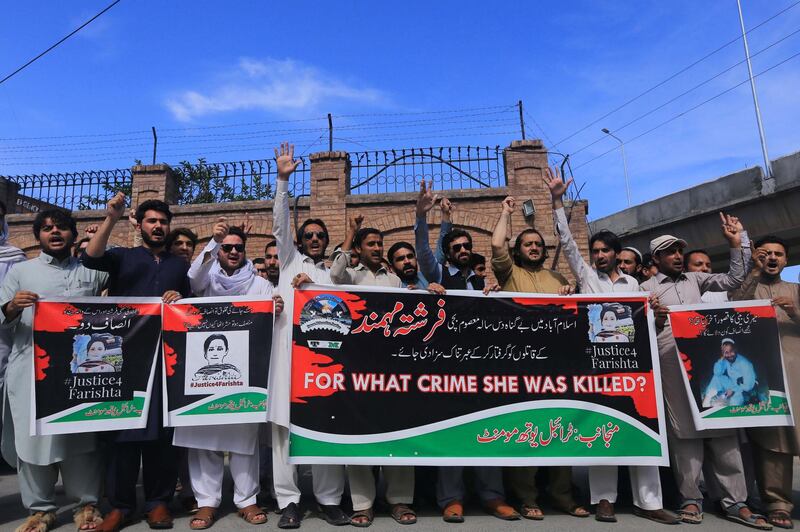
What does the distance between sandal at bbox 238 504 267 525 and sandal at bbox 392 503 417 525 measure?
888mm

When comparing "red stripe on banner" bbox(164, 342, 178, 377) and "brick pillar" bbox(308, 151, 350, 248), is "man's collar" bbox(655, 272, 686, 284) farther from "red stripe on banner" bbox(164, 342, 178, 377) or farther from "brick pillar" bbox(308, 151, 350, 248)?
"brick pillar" bbox(308, 151, 350, 248)

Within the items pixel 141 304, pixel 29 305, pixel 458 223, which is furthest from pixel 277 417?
pixel 458 223

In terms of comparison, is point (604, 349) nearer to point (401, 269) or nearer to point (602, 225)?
point (401, 269)

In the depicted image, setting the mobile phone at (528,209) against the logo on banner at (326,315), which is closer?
the logo on banner at (326,315)

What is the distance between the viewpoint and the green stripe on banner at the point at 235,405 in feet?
12.5

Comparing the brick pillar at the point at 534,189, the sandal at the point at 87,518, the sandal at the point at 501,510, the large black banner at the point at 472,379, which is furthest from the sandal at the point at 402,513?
the brick pillar at the point at 534,189

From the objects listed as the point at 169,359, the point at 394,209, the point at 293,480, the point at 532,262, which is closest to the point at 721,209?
the point at 394,209

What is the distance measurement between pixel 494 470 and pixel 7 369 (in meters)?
3.52

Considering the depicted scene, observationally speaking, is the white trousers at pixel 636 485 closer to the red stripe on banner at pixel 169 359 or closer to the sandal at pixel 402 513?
the sandal at pixel 402 513

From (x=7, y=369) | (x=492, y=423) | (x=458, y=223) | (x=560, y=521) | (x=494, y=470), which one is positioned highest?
(x=458, y=223)

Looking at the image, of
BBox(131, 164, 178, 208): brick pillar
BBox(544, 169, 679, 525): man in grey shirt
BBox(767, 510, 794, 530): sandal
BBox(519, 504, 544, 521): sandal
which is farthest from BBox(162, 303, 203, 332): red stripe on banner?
BBox(131, 164, 178, 208): brick pillar

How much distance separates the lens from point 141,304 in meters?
3.96

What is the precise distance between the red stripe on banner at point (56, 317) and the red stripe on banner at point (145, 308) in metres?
0.30

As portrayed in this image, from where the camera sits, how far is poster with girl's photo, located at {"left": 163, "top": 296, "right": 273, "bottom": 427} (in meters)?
3.81
